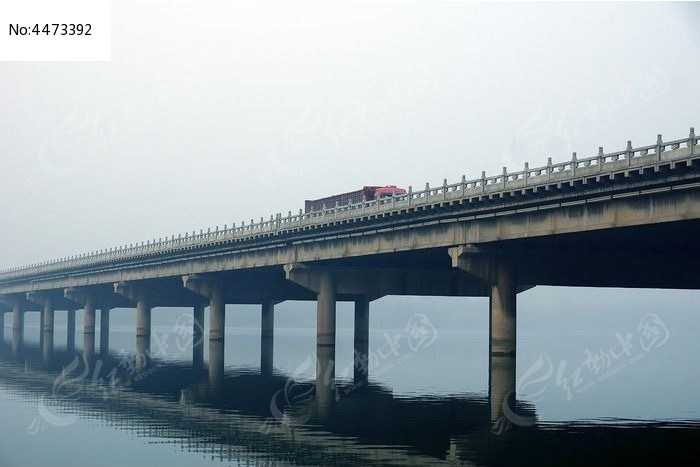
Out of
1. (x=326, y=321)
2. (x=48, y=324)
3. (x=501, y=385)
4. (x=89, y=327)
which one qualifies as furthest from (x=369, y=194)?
(x=48, y=324)

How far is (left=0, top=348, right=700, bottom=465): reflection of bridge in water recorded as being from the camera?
4012 cm

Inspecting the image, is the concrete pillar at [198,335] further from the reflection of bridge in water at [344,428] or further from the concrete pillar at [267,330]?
the reflection of bridge in water at [344,428]

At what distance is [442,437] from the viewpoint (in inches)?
1801

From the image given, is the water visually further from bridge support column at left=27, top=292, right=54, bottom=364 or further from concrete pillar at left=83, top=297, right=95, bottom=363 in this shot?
bridge support column at left=27, top=292, right=54, bottom=364

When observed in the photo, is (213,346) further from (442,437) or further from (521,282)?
(442,437)

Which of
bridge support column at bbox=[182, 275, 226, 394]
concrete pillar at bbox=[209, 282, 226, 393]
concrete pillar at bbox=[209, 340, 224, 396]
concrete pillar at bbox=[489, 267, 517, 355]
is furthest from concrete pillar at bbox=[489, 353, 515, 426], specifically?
bridge support column at bbox=[182, 275, 226, 394]

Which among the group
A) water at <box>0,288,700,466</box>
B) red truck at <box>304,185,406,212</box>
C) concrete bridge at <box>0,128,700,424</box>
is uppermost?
red truck at <box>304,185,406,212</box>

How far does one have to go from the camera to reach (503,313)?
75812 mm

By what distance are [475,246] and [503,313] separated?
536cm

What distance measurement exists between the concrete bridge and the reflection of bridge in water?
275 inches

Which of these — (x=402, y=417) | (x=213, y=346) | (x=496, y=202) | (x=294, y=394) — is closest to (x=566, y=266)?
(x=496, y=202)

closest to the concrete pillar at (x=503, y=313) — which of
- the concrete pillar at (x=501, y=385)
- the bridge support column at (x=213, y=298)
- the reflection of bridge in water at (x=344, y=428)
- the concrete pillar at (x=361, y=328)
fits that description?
the concrete pillar at (x=501, y=385)

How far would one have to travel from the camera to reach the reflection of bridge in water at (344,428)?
4012cm

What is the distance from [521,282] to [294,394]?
24.4m
